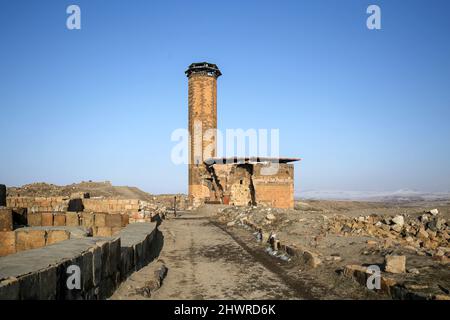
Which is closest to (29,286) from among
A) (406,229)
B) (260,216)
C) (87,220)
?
(87,220)

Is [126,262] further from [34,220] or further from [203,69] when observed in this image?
[203,69]

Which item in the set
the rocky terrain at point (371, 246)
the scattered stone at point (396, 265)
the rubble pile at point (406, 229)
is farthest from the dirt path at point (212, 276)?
the rubble pile at point (406, 229)

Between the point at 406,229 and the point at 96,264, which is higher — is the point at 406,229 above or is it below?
below

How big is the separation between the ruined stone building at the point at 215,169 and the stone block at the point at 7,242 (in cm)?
1763

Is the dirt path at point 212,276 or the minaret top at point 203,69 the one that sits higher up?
the minaret top at point 203,69

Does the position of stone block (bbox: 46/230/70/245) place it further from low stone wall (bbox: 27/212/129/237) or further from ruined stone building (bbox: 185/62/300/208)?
ruined stone building (bbox: 185/62/300/208)

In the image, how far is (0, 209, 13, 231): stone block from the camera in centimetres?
738

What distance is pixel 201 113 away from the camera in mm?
33188

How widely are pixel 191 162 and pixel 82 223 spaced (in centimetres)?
2255

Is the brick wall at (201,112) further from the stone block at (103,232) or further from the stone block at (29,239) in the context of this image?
the stone block at (29,239)

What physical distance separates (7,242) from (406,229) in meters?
9.75

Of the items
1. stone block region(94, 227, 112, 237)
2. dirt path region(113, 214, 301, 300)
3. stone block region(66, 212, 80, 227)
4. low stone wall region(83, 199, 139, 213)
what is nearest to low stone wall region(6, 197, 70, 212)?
low stone wall region(83, 199, 139, 213)

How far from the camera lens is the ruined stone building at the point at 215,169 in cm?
2350
